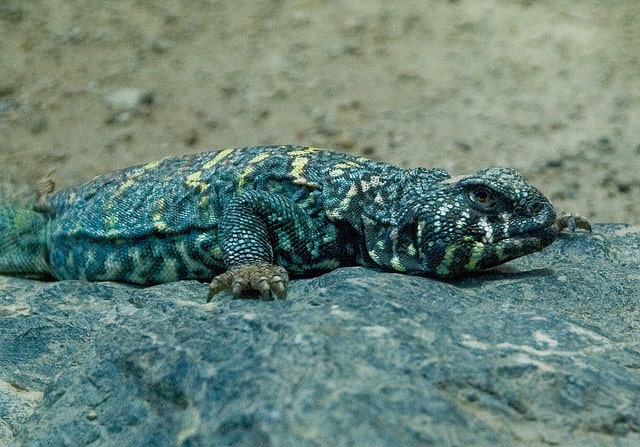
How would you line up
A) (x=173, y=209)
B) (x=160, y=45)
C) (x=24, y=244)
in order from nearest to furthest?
(x=173, y=209), (x=24, y=244), (x=160, y=45)

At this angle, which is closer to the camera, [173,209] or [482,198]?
[482,198]

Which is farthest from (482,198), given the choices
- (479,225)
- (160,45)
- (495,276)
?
(160,45)

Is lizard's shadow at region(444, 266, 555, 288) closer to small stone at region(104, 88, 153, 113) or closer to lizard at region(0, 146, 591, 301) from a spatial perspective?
lizard at region(0, 146, 591, 301)

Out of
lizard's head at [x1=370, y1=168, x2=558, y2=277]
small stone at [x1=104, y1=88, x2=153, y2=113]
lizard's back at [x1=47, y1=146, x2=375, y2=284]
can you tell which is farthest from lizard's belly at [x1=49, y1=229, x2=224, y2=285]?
small stone at [x1=104, y1=88, x2=153, y2=113]

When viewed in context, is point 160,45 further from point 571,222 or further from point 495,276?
point 495,276

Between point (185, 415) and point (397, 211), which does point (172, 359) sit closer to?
point (185, 415)

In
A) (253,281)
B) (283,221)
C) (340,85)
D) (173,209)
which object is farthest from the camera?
(340,85)

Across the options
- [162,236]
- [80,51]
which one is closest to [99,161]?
[80,51]
